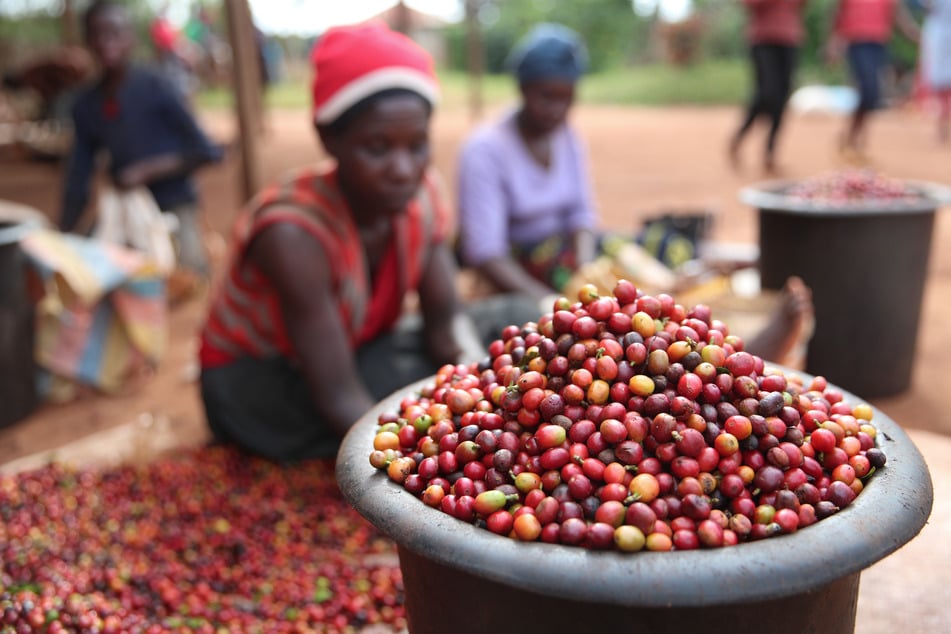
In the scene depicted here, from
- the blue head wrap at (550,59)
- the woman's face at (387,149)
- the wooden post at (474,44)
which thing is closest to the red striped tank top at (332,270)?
the woman's face at (387,149)

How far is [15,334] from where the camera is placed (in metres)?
3.89

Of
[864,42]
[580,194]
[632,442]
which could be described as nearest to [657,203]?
[864,42]

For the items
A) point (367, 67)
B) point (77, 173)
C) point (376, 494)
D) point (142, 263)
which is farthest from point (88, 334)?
point (376, 494)

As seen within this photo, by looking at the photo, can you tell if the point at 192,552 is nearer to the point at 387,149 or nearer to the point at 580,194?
the point at 387,149

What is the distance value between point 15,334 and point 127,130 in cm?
186

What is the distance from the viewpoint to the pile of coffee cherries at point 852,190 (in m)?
3.69

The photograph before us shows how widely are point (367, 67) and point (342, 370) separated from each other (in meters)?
0.94

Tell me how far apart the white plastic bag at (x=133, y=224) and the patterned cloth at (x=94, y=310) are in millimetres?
720

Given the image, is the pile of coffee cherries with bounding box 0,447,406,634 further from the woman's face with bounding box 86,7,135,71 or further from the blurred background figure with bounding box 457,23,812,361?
the woman's face with bounding box 86,7,135,71

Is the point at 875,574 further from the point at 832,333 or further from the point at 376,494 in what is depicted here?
the point at 832,333

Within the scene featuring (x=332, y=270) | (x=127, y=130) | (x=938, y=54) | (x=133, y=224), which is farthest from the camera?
(x=938, y=54)

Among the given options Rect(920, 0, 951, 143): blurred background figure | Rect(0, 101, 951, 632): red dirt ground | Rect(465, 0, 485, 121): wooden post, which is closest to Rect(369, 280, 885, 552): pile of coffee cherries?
Rect(0, 101, 951, 632): red dirt ground

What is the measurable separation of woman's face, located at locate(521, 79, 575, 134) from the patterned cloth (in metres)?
1.98

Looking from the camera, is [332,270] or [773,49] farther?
[773,49]
